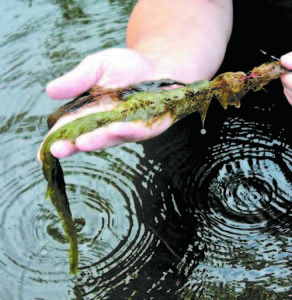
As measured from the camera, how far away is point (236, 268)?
1503 mm

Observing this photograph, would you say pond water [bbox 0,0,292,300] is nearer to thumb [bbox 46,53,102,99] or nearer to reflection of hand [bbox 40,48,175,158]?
reflection of hand [bbox 40,48,175,158]

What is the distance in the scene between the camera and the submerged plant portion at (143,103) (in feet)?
4.01

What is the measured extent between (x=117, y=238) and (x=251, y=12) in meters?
1.25

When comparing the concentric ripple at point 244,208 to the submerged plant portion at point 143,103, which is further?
the concentric ripple at point 244,208

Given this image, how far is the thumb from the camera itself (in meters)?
1.24

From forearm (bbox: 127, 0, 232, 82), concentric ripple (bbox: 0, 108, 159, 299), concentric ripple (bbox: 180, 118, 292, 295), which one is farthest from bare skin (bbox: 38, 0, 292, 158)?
concentric ripple (bbox: 0, 108, 159, 299)

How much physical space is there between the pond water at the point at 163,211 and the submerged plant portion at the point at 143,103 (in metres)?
0.28

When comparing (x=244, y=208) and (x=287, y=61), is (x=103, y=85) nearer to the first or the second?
(x=287, y=61)

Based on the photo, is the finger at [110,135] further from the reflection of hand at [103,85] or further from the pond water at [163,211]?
the pond water at [163,211]

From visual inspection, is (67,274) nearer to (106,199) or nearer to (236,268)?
(106,199)

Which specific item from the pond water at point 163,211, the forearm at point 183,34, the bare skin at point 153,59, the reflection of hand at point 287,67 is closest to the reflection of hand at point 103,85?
the bare skin at point 153,59

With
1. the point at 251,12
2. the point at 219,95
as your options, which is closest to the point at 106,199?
the point at 219,95

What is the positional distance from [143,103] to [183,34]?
21.6 inches

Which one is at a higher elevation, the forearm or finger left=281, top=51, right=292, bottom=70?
finger left=281, top=51, right=292, bottom=70
